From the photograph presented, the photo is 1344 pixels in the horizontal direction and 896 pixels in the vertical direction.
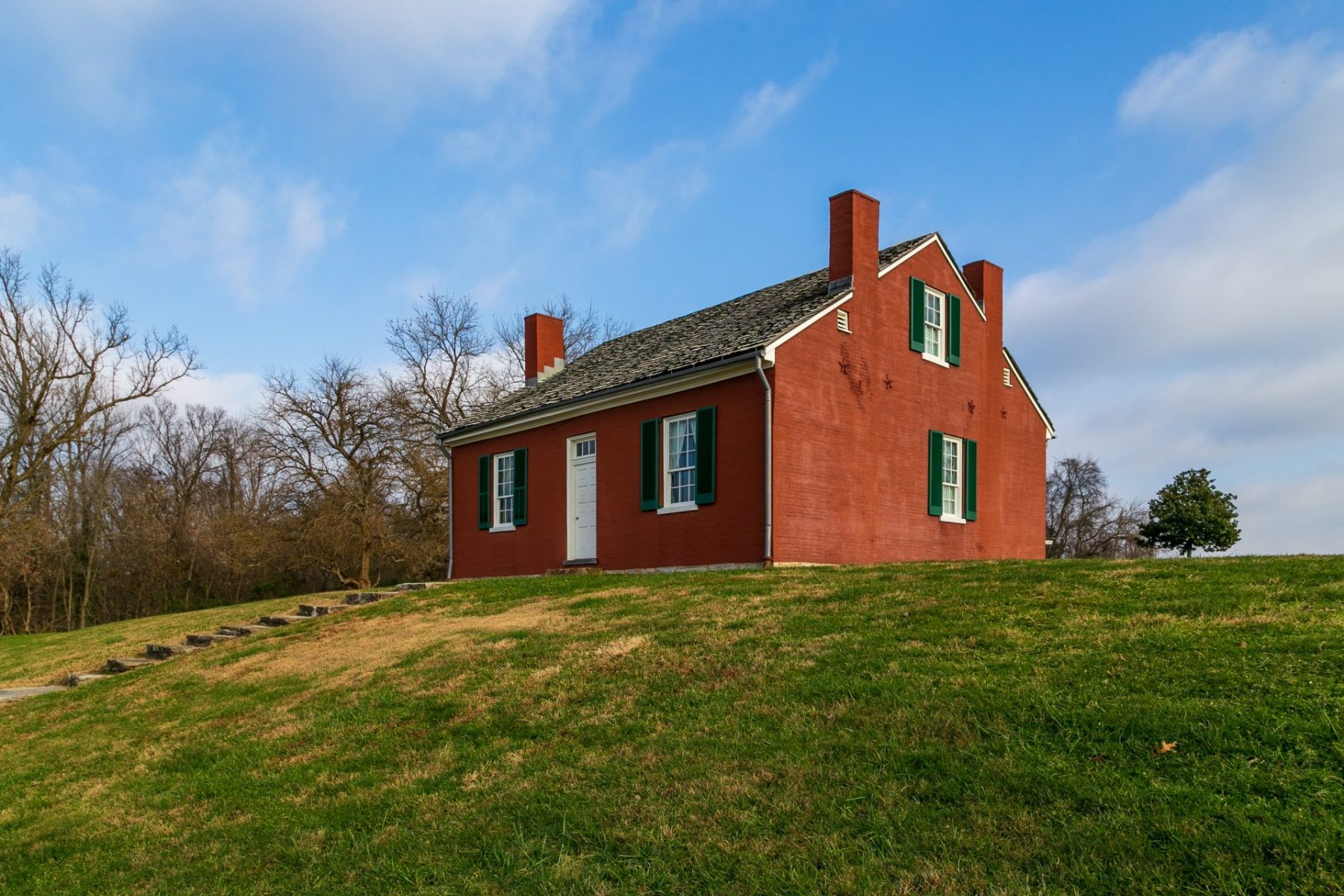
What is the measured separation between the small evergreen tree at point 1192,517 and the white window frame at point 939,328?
61.8 ft

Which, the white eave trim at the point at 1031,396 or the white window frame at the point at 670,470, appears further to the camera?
the white eave trim at the point at 1031,396

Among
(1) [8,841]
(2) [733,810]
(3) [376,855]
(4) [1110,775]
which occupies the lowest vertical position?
(1) [8,841]

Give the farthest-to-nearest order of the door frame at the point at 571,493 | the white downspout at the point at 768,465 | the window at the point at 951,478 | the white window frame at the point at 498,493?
the white window frame at the point at 498,493, the door frame at the point at 571,493, the window at the point at 951,478, the white downspout at the point at 768,465

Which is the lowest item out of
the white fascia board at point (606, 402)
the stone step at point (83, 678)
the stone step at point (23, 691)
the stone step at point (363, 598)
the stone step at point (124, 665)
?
the stone step at point (23, 691)

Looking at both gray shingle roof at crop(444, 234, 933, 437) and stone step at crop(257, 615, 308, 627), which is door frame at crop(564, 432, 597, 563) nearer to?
gray shingle roof at crop(444, 234, 933, 437)

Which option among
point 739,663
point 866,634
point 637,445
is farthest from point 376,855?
point 637,445

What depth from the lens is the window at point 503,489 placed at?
20.4m

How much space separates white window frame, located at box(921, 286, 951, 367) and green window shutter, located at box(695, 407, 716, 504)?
4.81 m

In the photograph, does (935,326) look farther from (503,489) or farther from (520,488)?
(503,489)

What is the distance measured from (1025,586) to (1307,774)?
4664mm

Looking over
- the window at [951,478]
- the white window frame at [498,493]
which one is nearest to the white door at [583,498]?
the white window frame at [498,493]

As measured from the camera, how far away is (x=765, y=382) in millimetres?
14703

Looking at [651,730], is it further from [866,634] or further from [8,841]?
[8,841]

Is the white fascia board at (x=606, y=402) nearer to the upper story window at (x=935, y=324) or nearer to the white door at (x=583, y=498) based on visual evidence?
the white door at (x=583, y=498)
